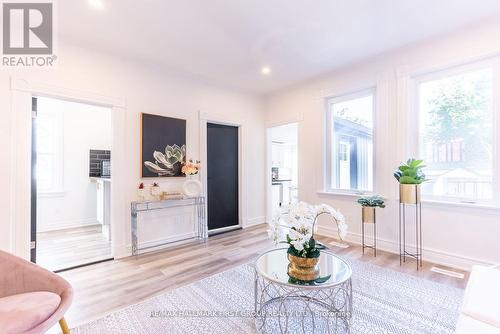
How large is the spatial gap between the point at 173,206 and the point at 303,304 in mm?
2518

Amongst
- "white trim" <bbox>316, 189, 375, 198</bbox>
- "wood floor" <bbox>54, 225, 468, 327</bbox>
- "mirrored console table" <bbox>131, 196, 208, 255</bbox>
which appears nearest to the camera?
"wood floor" <bbox>54, 225, 468, 327</bbox>

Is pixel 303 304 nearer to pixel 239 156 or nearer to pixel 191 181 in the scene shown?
pixel 191 181

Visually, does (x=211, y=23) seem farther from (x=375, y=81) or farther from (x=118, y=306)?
(x=118, y=306)

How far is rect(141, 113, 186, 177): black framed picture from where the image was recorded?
350 cm

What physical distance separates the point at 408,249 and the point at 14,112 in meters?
5.03

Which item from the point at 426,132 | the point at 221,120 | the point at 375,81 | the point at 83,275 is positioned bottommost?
the point at 83,275

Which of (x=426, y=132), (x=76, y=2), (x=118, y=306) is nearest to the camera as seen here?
(x=118, y=306)

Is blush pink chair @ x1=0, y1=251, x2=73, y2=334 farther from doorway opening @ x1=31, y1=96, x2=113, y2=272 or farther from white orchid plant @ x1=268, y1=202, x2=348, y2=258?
doorway opening @ x1=31, y1=96, x2=113, y2=272

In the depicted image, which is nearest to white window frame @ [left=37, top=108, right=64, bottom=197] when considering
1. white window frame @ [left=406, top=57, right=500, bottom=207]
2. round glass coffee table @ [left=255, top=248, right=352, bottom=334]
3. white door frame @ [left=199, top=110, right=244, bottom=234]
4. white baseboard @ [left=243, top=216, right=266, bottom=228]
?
white door frame @ [left=199, top=110, right=244, bottom=234]

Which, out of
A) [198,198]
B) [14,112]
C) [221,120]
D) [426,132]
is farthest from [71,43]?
[426,132]

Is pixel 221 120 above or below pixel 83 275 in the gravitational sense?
above

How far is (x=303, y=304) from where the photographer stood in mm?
2072

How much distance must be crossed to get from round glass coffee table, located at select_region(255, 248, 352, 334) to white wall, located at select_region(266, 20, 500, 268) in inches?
72.4

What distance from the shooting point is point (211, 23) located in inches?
103
